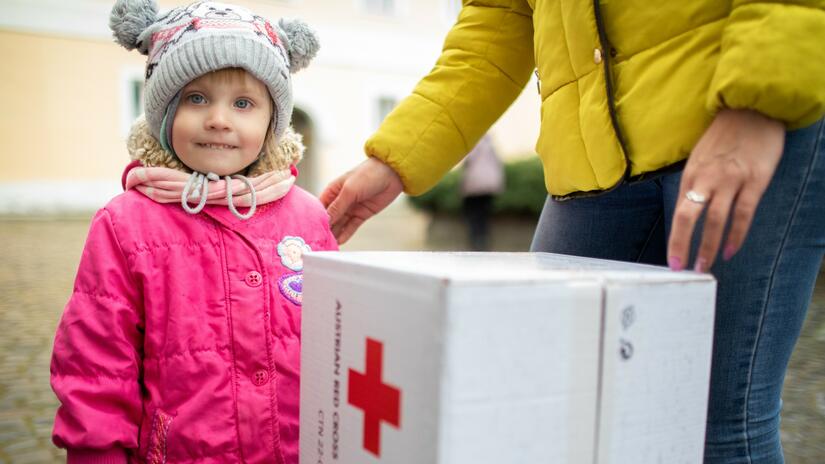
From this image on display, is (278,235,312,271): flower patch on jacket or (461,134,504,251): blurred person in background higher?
(278,235,312,271): flower patch on jacket

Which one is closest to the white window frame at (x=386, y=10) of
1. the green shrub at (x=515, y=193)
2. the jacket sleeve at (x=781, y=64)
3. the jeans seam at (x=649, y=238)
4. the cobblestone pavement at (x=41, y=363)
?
the green shrub at (x=515, y=193)

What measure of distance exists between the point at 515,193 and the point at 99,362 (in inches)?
320

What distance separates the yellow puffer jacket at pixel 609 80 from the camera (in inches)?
40.1

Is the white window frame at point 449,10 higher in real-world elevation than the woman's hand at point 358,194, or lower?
higher

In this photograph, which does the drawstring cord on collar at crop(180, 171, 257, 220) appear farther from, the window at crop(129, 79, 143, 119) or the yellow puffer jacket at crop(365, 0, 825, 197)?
the window at crop(129, 79, 143, 119)

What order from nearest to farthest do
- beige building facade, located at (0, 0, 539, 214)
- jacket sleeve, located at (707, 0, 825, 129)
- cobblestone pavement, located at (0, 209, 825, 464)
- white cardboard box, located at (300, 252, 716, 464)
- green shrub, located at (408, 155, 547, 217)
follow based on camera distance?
1. white cardboard box, located at (300, 252, 716, 464)
2. jacket sleeve, located at (707, 0, 825, 129)
3. cobblestone pavement, located at (0, 209, 825, 464)
4. green shrub, located at (408, 155, 547, 217)
5. beige building facade, located at (0, 0, 539, 214)

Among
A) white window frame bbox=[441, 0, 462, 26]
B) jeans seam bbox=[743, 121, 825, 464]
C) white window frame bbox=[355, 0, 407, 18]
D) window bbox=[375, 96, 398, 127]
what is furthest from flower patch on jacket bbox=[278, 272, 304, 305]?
white window frame bbox=[441, 0, 462, 26]

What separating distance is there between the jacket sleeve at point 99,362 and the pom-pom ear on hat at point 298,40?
56 cm

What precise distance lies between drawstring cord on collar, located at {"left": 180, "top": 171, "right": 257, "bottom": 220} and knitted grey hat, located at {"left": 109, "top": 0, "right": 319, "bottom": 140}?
0.54 feet

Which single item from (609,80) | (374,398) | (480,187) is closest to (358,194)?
(609,80)

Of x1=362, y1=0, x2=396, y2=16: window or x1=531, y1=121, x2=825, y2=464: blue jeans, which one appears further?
x1=362, y1=0, x2=396, y2=16: window

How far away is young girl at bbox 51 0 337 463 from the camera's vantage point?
1.34 m

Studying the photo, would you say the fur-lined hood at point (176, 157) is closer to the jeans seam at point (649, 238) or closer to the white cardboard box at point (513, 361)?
the white cardboard box at point (513, 361)

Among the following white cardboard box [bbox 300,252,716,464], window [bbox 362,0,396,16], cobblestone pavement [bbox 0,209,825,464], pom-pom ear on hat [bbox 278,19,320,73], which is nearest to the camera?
white cardboard box [bbox 300,252,716,464]
